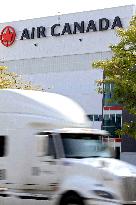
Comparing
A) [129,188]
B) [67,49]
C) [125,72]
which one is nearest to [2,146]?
[129,188]

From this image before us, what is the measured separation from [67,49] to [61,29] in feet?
8.79

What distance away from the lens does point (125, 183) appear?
12.2m

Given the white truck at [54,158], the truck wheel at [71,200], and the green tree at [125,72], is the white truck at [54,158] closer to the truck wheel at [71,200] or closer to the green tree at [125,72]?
the truck wheel at [71,200]

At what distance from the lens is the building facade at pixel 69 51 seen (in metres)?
64.4

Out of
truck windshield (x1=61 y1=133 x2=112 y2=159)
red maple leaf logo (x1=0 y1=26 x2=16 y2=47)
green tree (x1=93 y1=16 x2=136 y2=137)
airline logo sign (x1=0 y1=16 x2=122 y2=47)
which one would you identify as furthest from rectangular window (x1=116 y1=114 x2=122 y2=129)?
truck windshield (x1=61 y1=133 x2=112 y2=159)

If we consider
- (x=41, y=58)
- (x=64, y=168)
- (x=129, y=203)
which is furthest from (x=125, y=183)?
(x=41, y=58)

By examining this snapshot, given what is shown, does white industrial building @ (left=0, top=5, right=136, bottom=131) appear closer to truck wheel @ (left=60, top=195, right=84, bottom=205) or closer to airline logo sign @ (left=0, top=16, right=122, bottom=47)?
airline logo sign @ (left=0, top=16, right=122, bottom=47)

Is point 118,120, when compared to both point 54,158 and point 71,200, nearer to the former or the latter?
point 54,158

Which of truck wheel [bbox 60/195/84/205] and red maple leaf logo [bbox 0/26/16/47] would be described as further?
red maple leaf logo [bbox 0/26/16/47]

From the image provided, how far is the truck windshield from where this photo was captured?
1310 centimetres

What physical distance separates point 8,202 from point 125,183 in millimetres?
3164

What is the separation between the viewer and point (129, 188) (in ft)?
40.1

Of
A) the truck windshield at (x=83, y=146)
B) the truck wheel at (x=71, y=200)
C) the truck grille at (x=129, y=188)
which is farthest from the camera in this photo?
the truck windshield at (x=83, y=146)

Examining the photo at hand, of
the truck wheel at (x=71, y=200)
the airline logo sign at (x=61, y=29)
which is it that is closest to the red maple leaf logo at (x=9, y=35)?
the airline logo sign at (x=61, y=29)
